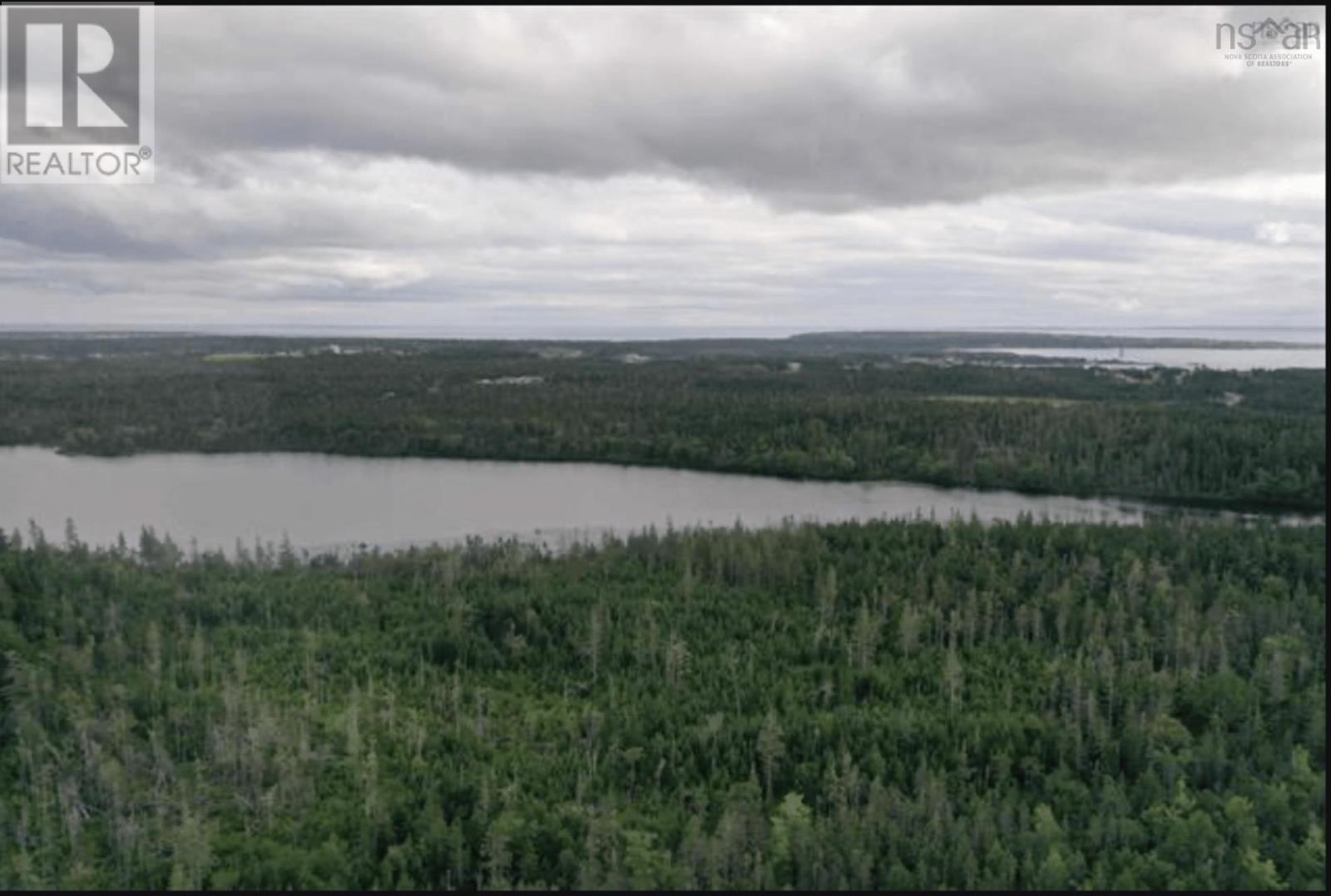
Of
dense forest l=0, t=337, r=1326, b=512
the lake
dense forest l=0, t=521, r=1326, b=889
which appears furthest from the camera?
dense forest l=0, t=337, r=1326, b=512

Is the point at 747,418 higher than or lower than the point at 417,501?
higher

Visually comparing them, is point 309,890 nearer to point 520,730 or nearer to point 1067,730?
point 520,730

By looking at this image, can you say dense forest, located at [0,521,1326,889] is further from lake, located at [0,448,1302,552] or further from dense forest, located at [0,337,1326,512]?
dense forest, located at [0,337,1326,512]

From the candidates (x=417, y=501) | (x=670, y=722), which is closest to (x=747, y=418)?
(x=417, y=501)

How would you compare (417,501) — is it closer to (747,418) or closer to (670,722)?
(747,418)

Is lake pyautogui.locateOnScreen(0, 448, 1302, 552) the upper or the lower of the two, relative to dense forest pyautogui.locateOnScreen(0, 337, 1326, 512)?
lower

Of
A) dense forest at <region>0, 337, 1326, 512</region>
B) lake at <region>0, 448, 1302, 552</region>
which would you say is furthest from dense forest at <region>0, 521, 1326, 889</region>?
dense forest at <region>0, 337, 1326, 512</region>

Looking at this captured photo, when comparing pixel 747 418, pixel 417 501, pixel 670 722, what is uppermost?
pixel 747 418
